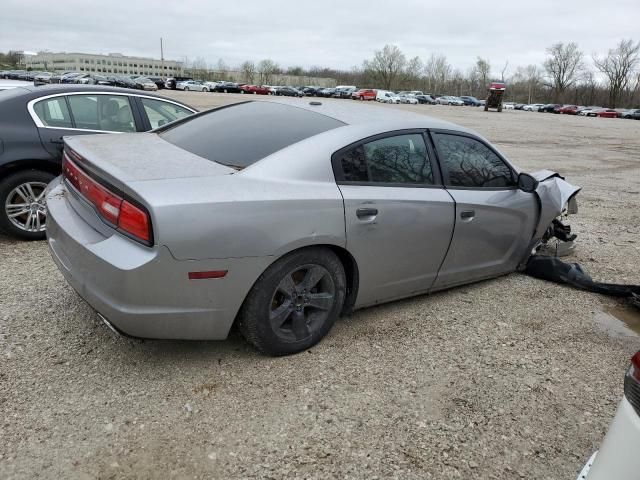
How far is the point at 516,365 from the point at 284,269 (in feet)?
5.25

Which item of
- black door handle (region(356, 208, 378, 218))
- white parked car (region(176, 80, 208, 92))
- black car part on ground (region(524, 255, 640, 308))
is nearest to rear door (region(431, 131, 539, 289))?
black car part on ground (region(524, 255, 640, 308))

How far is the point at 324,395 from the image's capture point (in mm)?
2850

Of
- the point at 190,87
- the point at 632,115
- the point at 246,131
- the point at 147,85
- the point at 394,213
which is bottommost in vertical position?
the point at 190,87

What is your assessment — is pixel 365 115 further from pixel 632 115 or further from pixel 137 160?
pixel 632 115

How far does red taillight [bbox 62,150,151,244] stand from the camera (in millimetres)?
2533

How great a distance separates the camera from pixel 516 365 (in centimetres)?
329

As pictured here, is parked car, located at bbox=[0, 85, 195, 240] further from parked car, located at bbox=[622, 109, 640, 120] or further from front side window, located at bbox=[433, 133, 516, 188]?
parked car, located at bbox=[622, 109, 640, 120]

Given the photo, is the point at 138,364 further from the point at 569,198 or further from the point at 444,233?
the point at 569,198

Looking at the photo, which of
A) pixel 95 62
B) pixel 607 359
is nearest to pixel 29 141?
pixel 607 359

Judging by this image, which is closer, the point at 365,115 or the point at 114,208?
the point at 114,208

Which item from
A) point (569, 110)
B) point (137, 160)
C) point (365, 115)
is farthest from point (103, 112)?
point (569, 110)

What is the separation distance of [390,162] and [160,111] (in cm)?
334

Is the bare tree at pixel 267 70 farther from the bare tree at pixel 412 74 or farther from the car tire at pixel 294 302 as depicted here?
A: the car tire at pixel 294 302

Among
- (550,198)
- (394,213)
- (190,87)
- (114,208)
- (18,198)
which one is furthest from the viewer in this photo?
(190,87)
